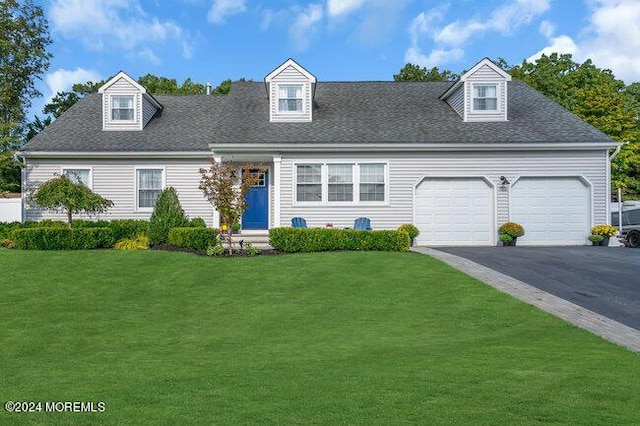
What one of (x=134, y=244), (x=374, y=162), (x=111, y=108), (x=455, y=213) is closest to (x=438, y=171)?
(x=455, y=213)

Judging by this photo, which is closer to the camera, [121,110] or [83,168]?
[83,168]

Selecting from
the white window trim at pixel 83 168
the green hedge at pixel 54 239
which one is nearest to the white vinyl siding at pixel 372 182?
the green hedge at pixel 54 239

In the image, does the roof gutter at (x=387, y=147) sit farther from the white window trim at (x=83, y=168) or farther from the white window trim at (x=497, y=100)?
the white window trim at (x=83, y=168)

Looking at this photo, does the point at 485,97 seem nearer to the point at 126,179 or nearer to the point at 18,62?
the point at 126,179

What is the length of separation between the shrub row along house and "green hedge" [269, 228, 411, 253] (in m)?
3.49

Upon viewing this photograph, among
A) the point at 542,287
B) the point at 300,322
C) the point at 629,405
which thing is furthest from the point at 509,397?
the point at 542,287

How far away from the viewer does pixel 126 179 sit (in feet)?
70.5

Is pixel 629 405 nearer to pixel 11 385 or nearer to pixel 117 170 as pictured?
pixel 11 385

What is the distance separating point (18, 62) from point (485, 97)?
27.2m

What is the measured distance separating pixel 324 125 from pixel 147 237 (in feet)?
26.1

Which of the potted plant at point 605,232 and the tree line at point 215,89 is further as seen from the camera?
the tree line at point 215,89

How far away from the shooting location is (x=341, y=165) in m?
20.3

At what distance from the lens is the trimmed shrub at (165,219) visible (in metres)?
18.5

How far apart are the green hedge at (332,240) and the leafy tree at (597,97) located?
21.6 metres
